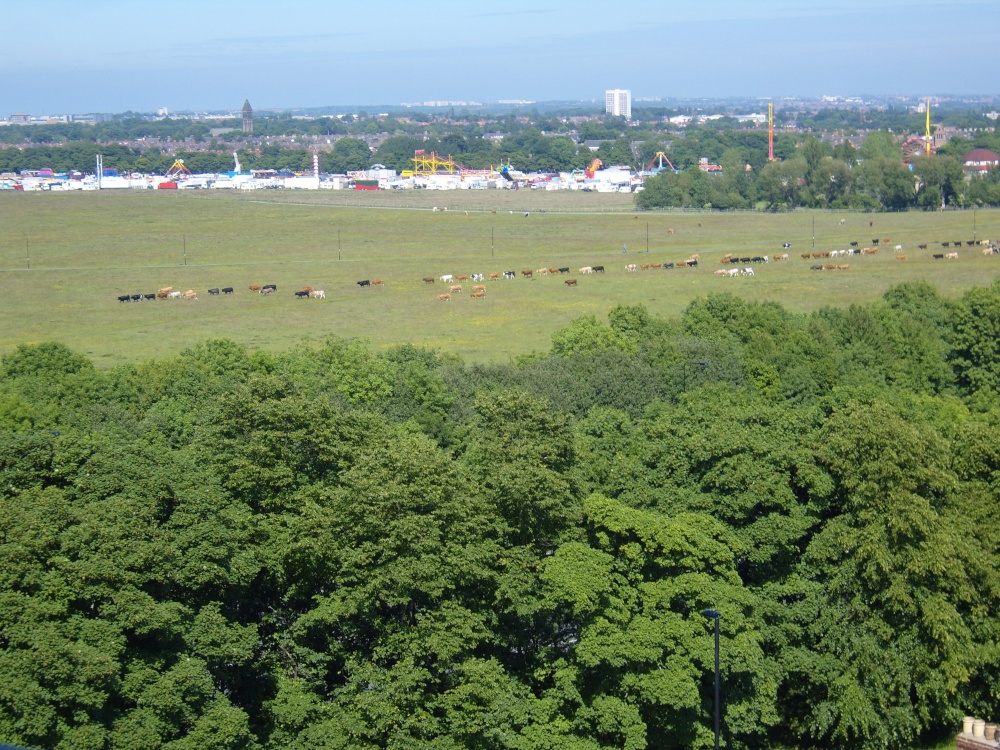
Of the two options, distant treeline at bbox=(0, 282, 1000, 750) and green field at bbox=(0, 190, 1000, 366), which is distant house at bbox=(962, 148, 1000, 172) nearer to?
green field at bbox=(0, 190, 1000, 366)

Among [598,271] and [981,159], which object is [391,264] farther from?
[981,159]

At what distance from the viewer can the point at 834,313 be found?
155 feet

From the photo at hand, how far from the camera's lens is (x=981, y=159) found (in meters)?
174

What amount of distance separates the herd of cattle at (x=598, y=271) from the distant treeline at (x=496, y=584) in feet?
156

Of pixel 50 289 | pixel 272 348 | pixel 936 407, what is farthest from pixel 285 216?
pixel 936 407

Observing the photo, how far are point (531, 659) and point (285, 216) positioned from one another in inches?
4262

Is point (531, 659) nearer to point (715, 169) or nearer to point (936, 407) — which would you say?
point (936, 407)

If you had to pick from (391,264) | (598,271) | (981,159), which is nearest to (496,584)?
(598,271)

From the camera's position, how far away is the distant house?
168m

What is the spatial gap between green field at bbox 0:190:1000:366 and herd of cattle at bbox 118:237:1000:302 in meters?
0.87

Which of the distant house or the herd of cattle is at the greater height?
the distant house

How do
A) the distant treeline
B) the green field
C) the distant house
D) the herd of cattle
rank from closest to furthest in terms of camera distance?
the distant treeline → the green field → the herd of cattle → the distant house

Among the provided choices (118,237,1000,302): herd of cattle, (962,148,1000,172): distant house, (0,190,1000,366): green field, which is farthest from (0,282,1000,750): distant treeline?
(962,148,1000,172): distant house

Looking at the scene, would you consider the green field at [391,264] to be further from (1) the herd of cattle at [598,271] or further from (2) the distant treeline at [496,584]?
(2) the distant treeline at [496,584]
